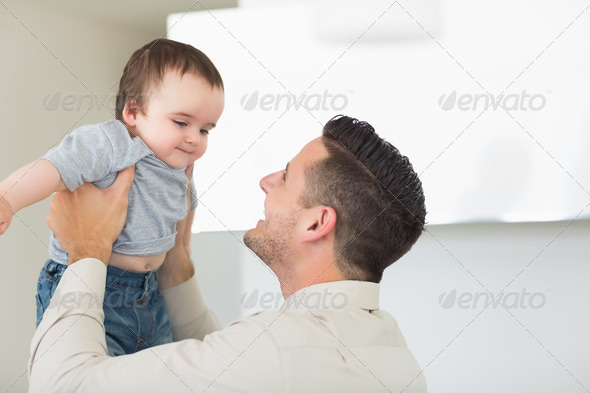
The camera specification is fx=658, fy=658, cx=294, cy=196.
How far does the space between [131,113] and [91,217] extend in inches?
8.8

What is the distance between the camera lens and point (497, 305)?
227cm

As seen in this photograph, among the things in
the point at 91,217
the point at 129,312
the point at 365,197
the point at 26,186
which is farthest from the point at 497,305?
the point at 26,186

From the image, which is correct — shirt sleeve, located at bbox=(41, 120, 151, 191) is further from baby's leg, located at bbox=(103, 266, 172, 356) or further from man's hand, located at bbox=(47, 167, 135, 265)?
baby's leg, located at bbox=(103, 266, 172, 356)

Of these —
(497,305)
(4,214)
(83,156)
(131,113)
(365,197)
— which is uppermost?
(497,305)

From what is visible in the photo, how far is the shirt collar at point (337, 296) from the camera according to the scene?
113cm

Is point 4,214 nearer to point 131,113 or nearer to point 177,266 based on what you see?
point 131,113

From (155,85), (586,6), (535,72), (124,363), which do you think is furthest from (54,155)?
(586,6)

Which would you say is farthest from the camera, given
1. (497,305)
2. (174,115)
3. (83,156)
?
(497,305)

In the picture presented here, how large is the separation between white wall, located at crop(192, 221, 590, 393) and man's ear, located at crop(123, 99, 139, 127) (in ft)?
3.89

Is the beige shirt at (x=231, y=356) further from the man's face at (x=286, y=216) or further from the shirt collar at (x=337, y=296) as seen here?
the man's face at (x=286, y=216)

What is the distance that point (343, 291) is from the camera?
3.76 feet

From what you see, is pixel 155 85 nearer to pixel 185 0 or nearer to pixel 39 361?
pixel 39 361

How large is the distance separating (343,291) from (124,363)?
0.38 m

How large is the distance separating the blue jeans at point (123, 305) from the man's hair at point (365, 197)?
361mm
